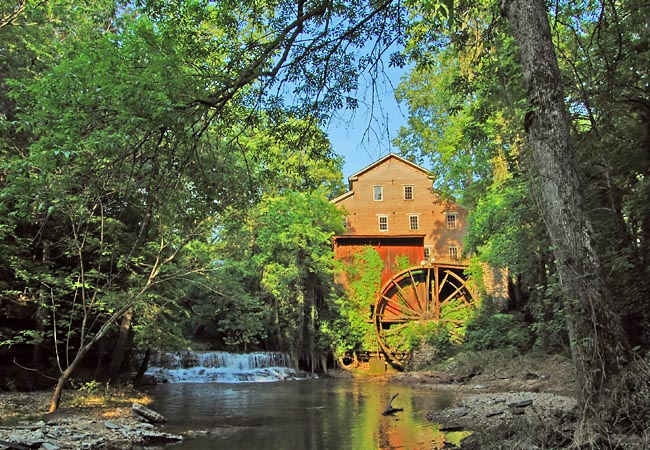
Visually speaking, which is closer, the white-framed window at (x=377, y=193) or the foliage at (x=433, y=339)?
the foliage at (x=433, y=339)

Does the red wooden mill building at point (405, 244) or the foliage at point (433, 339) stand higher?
the red wooden mill building at point (405, 244)

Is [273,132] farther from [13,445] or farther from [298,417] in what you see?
[298,417]

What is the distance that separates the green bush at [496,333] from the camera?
18.1 meters

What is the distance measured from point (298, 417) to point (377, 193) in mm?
21466

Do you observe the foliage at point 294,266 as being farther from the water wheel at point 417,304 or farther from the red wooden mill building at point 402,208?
the red wooden mill building at point 402,208

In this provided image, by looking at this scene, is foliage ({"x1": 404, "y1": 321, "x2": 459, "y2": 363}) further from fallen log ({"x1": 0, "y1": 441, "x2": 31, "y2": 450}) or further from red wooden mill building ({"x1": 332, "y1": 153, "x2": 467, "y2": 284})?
fallen log ({"x1": 0, "y1": 441, "x2": 31, "y2": 450})

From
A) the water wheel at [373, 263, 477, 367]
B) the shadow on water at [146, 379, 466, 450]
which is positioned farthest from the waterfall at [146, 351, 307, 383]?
the water wheel at [373, 263, 477, 367]

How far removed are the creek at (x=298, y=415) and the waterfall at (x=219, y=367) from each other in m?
0.54

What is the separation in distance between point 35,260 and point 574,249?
12.2 meters

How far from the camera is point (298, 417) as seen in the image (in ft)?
34.8

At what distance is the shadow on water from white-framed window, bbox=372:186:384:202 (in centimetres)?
1547

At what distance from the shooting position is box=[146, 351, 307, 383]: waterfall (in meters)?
19.3

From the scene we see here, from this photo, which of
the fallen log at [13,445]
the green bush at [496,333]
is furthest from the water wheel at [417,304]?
the fallen log at [13,445]

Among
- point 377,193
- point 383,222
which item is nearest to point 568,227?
point 383,222
